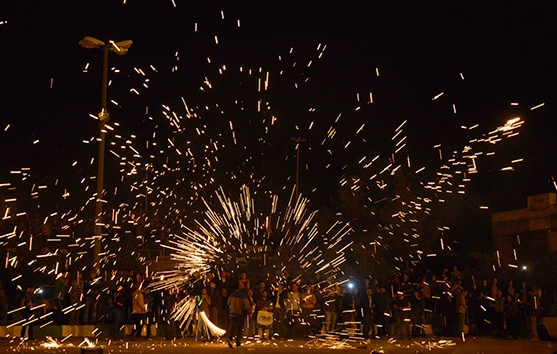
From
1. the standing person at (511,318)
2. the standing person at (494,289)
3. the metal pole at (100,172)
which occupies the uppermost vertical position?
the metal pole at (100,172)

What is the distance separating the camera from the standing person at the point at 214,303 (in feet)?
71.7

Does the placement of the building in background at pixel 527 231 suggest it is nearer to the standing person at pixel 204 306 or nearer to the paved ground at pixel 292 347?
the paved ground at pixel 292 347

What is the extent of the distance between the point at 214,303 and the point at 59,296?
155 inches

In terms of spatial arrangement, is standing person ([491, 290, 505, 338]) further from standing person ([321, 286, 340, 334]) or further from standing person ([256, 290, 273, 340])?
standing person ([256, 290, 273, 340])

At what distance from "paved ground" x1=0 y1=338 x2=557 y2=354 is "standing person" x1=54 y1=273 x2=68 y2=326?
35.0 inches

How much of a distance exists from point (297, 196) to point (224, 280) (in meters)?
30.1

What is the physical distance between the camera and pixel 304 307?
73.9 feet

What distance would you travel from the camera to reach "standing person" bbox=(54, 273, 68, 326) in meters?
21.1

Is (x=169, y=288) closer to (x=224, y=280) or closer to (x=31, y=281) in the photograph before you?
(x=224, y=280)

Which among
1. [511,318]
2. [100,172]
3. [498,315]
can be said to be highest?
[100,172]

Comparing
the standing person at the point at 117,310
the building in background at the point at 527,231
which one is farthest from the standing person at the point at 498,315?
the building in background at the point at 527,231

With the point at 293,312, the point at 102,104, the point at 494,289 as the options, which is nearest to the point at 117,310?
the point at 293,312

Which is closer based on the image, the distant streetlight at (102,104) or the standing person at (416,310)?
the distant streetlight at (102,104)

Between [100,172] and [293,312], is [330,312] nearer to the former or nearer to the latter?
[293,312]
